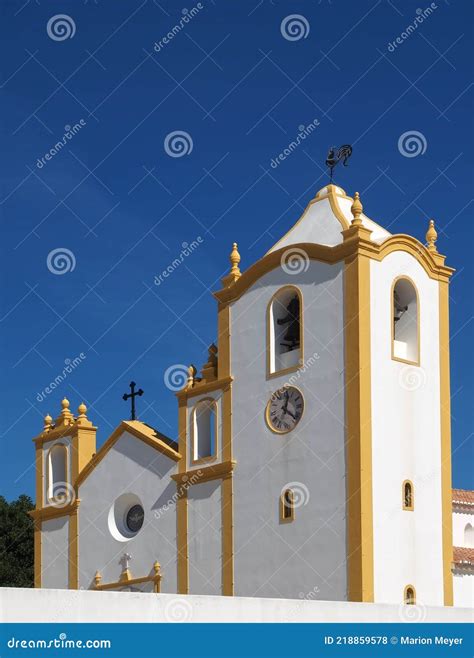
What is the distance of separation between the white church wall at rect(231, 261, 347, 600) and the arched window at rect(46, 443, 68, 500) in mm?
8526

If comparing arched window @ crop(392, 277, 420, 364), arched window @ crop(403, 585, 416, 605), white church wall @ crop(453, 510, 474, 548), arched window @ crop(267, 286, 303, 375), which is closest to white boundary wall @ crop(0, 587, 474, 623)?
arched window @ crop(403, 585, 416, 605)

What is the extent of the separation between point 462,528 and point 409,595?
680 centimetres

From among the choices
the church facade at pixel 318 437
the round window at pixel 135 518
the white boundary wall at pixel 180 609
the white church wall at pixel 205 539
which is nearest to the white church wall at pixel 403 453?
the church facade at pixel 318 437

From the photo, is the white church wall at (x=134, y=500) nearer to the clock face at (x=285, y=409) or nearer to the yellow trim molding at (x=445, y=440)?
the clock face at (x=285, y=409)

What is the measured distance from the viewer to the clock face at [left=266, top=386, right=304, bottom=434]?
3011 centimetres

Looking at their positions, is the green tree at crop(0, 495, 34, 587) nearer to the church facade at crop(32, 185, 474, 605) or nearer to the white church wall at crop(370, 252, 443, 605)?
the church facade at crop(32, 185, 474, 605)

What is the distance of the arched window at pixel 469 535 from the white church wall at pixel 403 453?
5688mm

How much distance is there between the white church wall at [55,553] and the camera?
3703 centimetres

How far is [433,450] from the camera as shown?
3020 cm

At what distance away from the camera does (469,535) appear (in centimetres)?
3550
